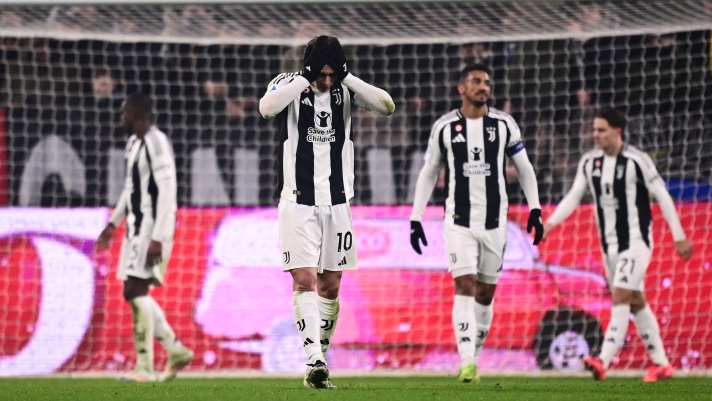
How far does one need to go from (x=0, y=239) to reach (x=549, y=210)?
4772 millimetres

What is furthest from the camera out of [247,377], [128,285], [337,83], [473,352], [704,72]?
[704,72]

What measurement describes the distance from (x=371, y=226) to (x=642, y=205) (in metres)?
2.43

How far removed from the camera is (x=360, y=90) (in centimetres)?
603

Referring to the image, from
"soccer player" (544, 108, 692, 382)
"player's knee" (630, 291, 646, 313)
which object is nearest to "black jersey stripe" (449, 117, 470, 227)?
"soccer player" (544, 108, 692, 382)

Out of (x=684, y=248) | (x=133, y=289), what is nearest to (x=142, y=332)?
(x=133, y=289)

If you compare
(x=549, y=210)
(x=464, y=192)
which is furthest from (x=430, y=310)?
(x=464, y=192)

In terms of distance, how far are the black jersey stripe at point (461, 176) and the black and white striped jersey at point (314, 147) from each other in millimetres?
1504

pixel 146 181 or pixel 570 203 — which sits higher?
pixel 146 181

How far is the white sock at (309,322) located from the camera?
576cm

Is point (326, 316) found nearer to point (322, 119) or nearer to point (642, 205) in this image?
point (322, 119)

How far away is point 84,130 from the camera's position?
34.8ft

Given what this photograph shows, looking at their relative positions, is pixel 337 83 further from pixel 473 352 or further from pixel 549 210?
pixel 549 210

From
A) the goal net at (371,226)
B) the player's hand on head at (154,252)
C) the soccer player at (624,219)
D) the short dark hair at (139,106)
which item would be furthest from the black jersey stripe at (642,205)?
the short dark hair at (139,106)

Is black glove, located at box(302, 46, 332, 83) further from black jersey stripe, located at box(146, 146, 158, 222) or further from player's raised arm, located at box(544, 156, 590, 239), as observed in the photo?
player's raised arm, located at box(544, 156, 590, 239)
